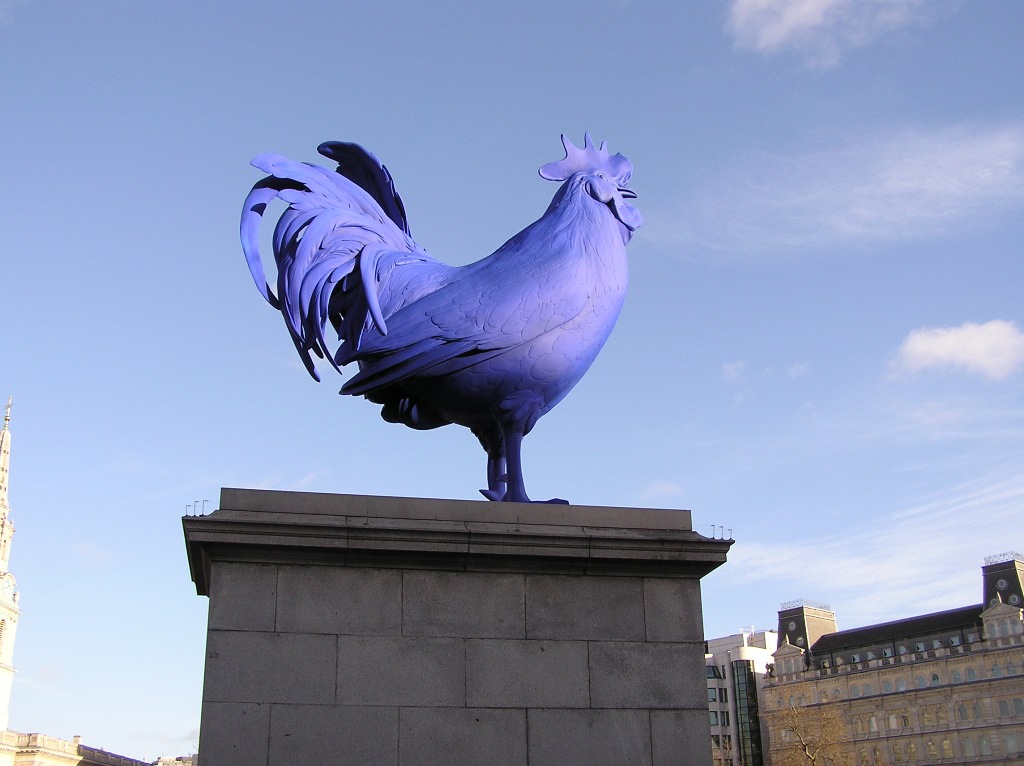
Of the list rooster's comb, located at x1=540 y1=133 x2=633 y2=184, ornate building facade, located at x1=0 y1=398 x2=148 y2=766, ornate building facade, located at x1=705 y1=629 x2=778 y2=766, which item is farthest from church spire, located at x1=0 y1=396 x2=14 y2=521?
rooster's comb, located at x1=540 y1=133 x2=633 y2=184

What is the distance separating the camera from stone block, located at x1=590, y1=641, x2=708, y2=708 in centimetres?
960

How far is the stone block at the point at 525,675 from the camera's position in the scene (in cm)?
939

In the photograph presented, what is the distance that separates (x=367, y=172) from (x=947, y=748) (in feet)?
231

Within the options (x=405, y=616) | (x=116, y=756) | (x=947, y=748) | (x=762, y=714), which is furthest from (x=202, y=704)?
(x=116, y=756)

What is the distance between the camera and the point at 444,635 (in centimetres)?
952

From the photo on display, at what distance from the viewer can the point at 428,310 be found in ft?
34.1

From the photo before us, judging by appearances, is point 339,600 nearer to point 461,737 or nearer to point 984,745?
point 461,737

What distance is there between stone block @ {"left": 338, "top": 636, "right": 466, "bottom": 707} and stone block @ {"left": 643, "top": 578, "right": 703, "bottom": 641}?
182 cm

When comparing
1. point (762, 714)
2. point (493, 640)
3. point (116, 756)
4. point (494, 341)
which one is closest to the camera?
point (493, 640)

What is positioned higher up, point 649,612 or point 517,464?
point 517,464

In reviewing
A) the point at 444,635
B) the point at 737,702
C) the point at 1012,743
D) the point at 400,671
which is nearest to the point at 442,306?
the point at 444,635

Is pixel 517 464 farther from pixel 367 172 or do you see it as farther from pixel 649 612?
pixel 367 172

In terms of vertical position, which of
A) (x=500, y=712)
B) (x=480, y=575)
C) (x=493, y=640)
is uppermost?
(x=480, y=575)

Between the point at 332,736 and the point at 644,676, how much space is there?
2.84 metres
